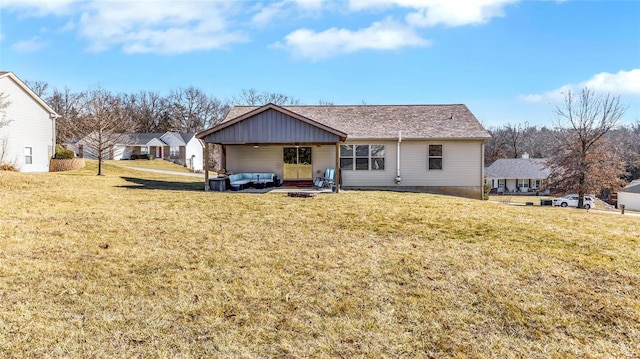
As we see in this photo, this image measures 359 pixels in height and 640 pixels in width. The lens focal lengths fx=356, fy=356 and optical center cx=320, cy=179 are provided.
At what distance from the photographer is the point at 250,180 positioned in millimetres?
16594

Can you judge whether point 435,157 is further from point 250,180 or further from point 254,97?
point 254,97

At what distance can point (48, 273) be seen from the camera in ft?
17.6

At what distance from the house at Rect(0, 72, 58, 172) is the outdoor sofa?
14.6 meters

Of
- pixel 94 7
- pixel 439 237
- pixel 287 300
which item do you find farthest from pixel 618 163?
pixel 94 7

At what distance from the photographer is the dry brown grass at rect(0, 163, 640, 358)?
385cm

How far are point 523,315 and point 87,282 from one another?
5.98 metres

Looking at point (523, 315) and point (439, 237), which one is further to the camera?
point (439, 237)

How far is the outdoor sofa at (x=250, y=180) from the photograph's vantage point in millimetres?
15327

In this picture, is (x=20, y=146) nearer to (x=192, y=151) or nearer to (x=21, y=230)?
(x=21, y=230)

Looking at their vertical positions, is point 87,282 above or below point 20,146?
below

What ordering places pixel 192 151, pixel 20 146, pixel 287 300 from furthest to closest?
pixel 192 151
pixel 20 146
pixel 287 300

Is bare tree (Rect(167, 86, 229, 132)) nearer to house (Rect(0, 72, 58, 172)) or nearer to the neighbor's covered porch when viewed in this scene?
house (Rect(0, 72, 58, 172))

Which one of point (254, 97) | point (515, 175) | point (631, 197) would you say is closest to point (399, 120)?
point (631, 197)

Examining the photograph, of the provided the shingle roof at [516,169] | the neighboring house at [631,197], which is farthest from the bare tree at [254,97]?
the neighboring house at [631,197]
